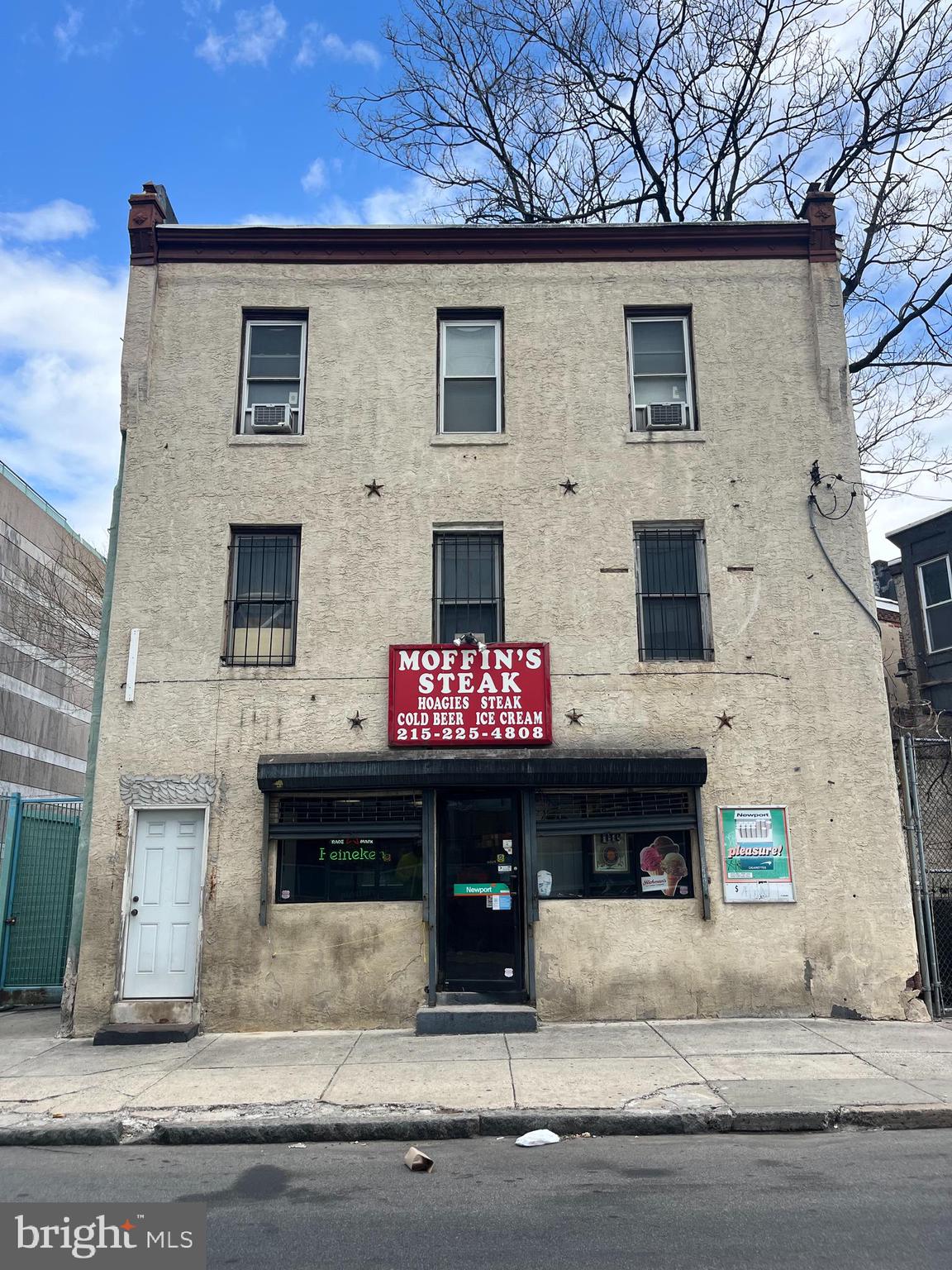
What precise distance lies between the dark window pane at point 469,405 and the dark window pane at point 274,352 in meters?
1.92

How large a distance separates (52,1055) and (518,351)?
364 inches

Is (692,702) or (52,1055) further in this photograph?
(692,702)

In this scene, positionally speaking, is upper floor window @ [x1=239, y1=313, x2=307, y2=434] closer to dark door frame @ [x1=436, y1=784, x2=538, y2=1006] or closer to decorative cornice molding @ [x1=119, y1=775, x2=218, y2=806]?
decorative cornice molding @ [x1=119, y1=775, x2=218, y2=806]

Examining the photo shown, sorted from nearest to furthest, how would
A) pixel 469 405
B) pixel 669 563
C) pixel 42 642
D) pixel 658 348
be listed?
pixel 669 563 < pixel 469 405 < pixel 658 348 < pixel 42 642

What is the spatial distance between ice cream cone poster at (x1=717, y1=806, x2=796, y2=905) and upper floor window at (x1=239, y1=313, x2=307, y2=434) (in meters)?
6.97

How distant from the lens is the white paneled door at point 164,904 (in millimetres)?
10203

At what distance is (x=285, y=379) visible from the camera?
12.0m

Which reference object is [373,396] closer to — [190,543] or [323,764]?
[190,543]

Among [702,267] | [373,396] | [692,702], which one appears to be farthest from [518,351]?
[692,702]

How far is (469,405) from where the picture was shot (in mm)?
12016

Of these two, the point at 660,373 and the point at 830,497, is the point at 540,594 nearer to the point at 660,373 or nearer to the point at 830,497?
the point at 660,373

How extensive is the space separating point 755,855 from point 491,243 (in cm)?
808

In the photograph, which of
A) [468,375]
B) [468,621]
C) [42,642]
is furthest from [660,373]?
[42,642]

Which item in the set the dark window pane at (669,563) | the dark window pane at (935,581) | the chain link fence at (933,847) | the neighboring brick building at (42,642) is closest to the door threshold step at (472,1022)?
the chain link fence at (933,847)
